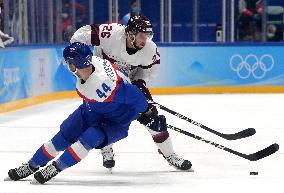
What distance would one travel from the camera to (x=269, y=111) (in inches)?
333

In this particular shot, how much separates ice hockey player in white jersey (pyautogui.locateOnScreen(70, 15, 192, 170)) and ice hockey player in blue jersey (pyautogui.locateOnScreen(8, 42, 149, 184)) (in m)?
0.40

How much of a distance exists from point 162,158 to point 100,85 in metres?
1.36

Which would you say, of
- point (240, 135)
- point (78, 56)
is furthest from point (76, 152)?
point (240, 135)

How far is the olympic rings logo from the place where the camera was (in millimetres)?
10898

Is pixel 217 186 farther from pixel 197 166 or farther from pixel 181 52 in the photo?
pixel 181 52

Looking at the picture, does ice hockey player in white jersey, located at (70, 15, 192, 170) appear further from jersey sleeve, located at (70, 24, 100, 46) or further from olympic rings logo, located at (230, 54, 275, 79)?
olympic rings logo, located at (230, 54, 275, 79)

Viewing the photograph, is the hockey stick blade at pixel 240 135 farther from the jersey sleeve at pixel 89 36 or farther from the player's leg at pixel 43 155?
the player's leg at pixel 43 155

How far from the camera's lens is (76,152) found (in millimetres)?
3920

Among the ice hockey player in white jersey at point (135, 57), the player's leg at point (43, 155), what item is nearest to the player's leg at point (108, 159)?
the ice hockey player in white jersey at point (135, 57)

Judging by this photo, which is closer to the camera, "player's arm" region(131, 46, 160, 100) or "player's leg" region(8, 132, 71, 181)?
"player's leg" region(8, 132, 71, 181)

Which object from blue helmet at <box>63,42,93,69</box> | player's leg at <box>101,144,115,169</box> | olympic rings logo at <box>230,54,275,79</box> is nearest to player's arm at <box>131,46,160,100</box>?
player's leg at <box>101,144,115,169</box>

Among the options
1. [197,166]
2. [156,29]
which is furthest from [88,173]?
[156,29]

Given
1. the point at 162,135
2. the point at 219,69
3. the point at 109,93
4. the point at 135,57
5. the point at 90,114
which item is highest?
the point at 135,57

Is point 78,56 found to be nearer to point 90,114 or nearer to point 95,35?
point 90,114
